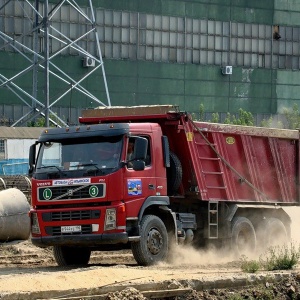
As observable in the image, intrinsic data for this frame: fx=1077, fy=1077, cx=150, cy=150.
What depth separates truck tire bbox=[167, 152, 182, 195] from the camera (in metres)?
22.5

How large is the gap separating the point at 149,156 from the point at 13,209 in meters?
7.42

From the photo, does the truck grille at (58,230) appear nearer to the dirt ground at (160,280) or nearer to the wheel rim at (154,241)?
the dirt ground at (160,280)

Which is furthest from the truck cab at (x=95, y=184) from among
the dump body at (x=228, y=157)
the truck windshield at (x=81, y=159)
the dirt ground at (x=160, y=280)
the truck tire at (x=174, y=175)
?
the dump body at (x=228, y=157)

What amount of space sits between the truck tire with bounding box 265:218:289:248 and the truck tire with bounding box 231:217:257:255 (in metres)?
0.63

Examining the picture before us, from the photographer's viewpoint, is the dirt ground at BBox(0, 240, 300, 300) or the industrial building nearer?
the dirt ground at BBox(0, 240, 300, 300)

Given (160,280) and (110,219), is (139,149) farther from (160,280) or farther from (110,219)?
(160,280)

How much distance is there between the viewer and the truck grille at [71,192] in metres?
20.6

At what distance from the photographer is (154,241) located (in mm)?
21484

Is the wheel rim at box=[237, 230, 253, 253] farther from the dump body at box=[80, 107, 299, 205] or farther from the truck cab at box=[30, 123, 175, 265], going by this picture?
the truck cab at box=[30, 123, 175, 265]

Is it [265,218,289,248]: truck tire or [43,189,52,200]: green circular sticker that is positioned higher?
[43,189,52,200]: green circular sticker

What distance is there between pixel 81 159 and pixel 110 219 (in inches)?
53.0

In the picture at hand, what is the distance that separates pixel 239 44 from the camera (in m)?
76.6

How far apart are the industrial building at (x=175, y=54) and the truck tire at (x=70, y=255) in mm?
42346

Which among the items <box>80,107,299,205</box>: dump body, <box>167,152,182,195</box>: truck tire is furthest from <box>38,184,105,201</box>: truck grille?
<box>80,107,299,205</box>: dump body
